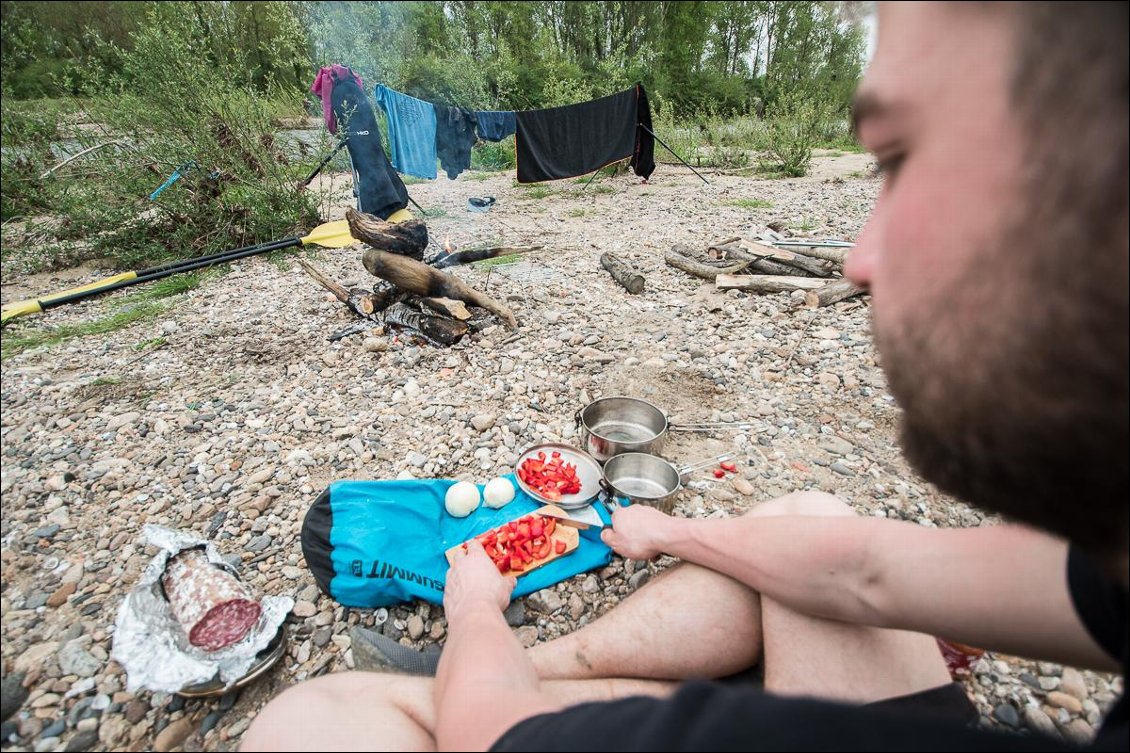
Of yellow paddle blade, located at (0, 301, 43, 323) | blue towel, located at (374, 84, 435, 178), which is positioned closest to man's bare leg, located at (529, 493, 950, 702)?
yellow paddle blade, located at (0, 301, 43, 323)

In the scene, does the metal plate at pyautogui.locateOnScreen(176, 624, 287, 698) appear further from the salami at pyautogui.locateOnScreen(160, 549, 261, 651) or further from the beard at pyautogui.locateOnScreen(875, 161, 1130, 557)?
the beard at pyautogui.locateOnScreen(875, 161, 1130, 557)

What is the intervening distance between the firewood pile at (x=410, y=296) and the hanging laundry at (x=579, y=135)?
19.3 ft

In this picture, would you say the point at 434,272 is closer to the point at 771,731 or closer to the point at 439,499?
the point at 439,499

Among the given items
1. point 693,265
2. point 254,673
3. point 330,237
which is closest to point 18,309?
point 254,673

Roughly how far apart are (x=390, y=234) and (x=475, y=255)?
1.63 metres

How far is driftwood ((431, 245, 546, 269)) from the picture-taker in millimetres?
4996

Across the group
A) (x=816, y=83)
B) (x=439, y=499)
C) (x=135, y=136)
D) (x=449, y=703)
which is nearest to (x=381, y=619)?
(x=439, y=499)

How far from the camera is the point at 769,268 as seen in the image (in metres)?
5.00

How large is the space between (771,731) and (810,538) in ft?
2.71

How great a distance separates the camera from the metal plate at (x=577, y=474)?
2.24 m

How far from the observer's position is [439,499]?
7.53 feet

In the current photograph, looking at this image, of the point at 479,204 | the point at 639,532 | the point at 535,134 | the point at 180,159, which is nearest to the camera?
the point at 639,532

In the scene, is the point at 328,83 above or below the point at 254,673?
above

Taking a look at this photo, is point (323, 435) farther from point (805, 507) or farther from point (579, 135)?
point (579, 135)
